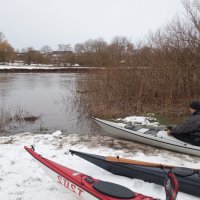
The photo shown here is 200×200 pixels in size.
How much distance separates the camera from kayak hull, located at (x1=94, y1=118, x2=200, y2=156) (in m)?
5.13

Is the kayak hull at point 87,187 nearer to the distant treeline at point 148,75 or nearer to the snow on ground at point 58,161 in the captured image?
the snow on ground at point 58,161

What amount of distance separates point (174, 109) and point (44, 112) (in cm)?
510

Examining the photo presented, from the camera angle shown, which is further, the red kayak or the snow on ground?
the snow on ground

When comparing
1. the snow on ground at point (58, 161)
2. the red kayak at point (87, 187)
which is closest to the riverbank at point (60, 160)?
the snow on ground at point (58, 161)

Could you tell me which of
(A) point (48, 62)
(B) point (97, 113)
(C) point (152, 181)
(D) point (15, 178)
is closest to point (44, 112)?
(B) point (97, 113)

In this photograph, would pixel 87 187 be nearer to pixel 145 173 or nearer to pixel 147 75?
pixel 145 173

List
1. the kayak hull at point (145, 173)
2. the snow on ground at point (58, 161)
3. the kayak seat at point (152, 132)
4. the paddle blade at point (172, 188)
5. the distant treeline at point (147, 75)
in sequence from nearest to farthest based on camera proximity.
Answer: the paddle blade at point (172, 188), the kayak hull at point (145, 173), the snow on ground at point (58, 161), the kayak seat at point (152, 132), the distant treeline at point (147, 75)

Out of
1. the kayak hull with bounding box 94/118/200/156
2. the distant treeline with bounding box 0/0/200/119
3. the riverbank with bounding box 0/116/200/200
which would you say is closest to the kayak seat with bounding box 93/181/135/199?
the riverbank with bounding box 0/116/200/200

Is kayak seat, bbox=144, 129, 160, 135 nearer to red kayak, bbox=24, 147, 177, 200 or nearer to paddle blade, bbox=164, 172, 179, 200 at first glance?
red kayak, bbox=24, 147, 177, 200

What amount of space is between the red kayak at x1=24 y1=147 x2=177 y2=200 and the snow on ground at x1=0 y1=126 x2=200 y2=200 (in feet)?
1.34

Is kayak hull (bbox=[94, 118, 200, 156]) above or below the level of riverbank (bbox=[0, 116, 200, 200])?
above

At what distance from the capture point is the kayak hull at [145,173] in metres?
3.50

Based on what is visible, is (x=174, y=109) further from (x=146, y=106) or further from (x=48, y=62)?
(x=48, y=62)

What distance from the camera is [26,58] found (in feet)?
195
